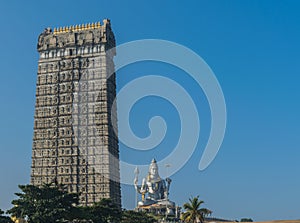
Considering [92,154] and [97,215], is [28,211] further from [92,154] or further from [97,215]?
[92,154]

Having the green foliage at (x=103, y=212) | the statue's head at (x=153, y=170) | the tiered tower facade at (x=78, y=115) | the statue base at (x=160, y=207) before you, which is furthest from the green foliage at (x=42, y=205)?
the statue's head at (x=153, y=170)

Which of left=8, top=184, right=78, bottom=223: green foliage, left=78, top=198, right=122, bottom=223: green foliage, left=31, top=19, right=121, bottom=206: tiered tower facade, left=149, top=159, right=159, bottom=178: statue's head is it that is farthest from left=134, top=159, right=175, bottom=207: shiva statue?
left=8, top=184, right=78, bottom=223: green foliage

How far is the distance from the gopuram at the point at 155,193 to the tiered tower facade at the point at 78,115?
76.6 ft

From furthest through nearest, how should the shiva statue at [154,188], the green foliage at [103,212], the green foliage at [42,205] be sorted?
the shiva statue at [154,188] < the green foliage at [103,212] < the green foliage at [42,205]

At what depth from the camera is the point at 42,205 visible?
63406mm

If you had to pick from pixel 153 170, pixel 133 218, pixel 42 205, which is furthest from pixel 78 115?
pixel 42 205

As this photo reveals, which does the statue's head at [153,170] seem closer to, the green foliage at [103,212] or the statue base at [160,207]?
the statue base at [160,207]

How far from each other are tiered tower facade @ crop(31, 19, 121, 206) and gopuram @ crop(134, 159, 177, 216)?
76.6 ft

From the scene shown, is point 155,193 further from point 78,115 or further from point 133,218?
point 133,218

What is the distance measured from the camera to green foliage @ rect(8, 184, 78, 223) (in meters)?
62.9

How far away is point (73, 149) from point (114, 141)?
11391 mm

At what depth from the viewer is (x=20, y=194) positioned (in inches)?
2611

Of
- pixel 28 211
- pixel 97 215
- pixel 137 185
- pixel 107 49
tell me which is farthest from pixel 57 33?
pixel 28 211

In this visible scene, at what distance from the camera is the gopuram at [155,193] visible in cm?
14350
